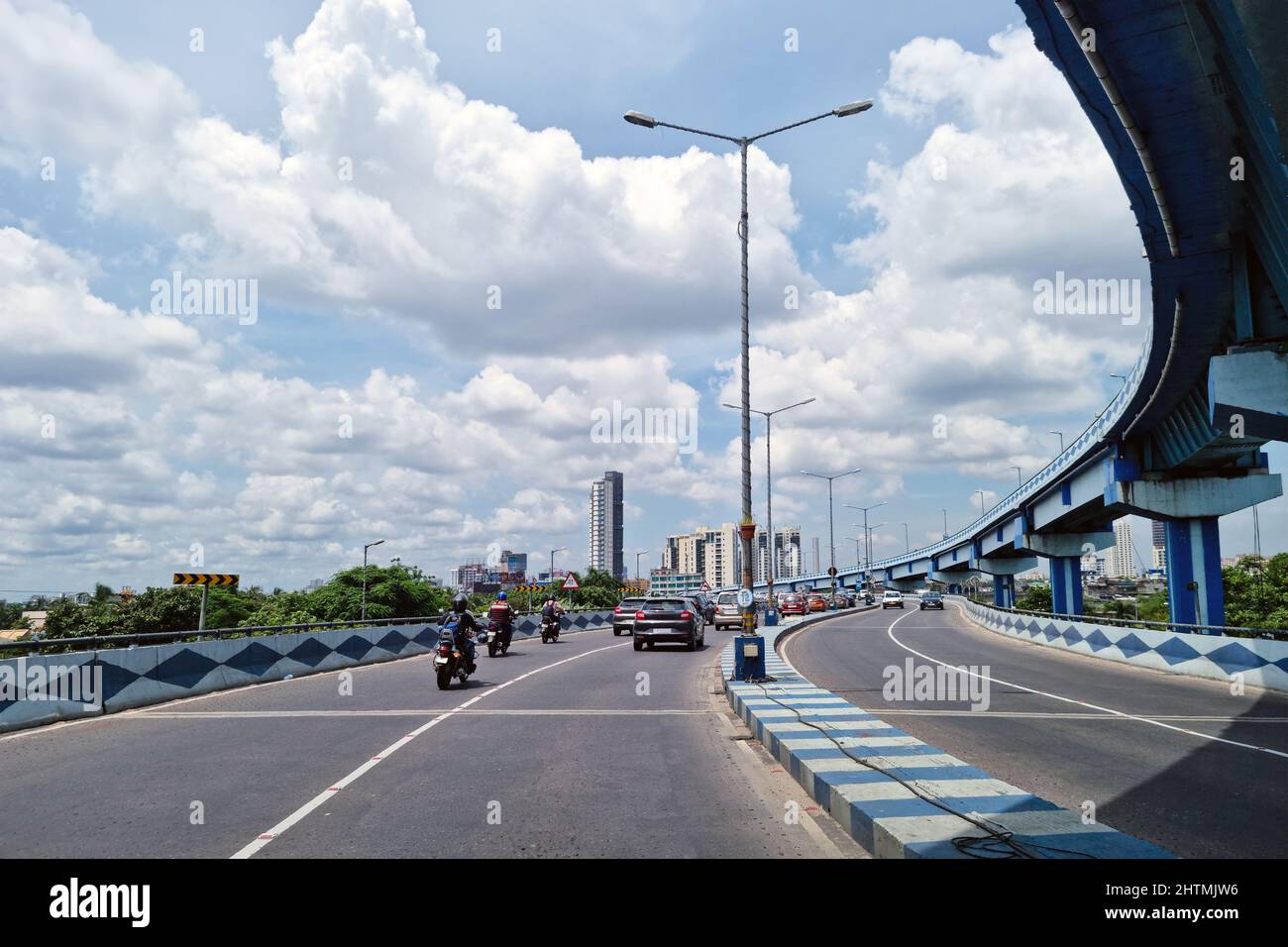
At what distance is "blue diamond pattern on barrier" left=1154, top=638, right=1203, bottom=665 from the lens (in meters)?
21.5

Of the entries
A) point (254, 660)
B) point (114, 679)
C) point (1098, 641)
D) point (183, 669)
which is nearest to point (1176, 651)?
point (1098, 641)

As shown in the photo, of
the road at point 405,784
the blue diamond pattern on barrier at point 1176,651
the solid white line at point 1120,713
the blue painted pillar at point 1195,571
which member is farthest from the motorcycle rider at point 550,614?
the blue painted pillar at point 1195,571

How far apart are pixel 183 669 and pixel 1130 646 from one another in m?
23.2

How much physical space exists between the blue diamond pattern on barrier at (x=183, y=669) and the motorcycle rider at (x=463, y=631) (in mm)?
4583

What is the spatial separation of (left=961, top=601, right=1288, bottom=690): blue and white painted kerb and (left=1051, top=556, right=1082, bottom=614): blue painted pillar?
24.4 m

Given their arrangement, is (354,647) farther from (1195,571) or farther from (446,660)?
(1195,571)

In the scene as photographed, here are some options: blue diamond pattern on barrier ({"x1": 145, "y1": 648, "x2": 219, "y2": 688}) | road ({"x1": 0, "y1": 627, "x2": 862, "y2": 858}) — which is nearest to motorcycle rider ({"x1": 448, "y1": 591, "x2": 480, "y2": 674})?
road ({"x1": 0, "y1": 627, "x2": 862, "y2": 858})

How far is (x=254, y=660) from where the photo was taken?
62.1 feet

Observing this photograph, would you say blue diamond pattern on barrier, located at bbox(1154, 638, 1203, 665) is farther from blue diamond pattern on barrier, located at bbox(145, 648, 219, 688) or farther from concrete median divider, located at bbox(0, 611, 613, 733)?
blue diamond pattern on barrier, located at bbox(145, 648, 219, 688)

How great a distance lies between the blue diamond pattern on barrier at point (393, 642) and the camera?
26.2 m

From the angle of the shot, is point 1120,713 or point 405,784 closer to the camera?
point 405,784

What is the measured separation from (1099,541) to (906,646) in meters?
27.9
